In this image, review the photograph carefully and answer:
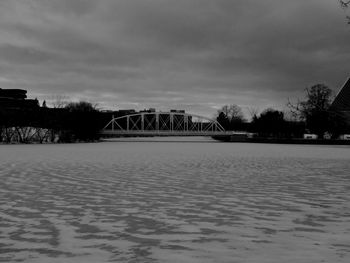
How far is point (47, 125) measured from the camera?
74188 millimetres

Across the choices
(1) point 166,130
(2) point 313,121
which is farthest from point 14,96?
(2) point 313,121

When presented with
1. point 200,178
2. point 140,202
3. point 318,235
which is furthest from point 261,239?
point 200,178

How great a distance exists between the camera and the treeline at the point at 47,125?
66938 millimetres

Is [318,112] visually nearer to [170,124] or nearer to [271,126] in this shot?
[271,126]

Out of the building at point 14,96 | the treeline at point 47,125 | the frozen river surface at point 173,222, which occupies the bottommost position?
the frozen river surface at point 173,222

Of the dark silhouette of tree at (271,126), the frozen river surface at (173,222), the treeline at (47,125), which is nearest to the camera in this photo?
the frozen river surface at (173,222)

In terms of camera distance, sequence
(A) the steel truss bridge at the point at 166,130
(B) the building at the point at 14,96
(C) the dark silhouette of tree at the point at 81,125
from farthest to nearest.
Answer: (B) the building at the point at 14,96
(A) the steel truss bridge at the point at 166,130
(C) the dark silhouette of tree at the point at 81,125

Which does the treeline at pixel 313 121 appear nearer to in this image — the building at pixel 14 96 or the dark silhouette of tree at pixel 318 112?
the dark silhouette of tree at pixel 318 112

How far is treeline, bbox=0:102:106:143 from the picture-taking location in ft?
220

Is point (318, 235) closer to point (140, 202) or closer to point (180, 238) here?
point (180, 238)

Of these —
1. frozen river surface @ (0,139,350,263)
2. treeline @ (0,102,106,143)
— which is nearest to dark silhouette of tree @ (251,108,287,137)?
treeline @ (0,102,106,143)

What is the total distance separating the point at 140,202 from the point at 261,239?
155 inches

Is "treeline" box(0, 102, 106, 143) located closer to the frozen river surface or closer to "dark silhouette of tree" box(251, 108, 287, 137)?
"dark silhouette of tree" box(251, 108, 287, 137)

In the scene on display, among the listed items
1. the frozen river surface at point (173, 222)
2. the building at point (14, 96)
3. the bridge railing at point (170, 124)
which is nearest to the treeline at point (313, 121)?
the bridge railing at point (170, 124)
